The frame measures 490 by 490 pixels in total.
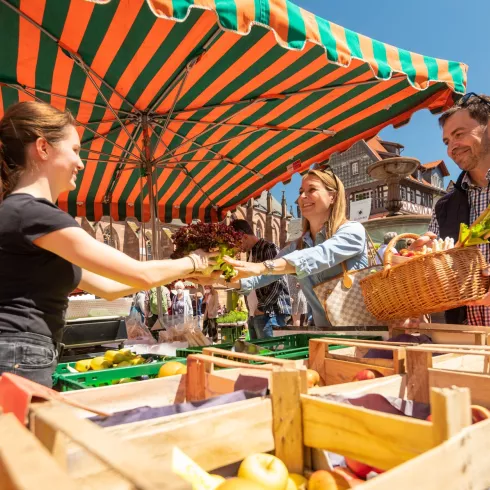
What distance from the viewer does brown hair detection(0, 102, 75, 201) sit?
1.62 metres

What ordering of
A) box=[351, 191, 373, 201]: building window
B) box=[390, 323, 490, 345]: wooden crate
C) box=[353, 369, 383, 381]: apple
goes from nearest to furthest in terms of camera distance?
box=[353, 369, 383, 381]: apple, box=[390, 323, 490, 345]: wooden crate, box=[351, 191, 373, 201]: building window

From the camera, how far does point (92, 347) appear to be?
391cm

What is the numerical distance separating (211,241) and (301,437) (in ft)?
5.28

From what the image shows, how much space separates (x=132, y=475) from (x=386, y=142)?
4284 centimetres

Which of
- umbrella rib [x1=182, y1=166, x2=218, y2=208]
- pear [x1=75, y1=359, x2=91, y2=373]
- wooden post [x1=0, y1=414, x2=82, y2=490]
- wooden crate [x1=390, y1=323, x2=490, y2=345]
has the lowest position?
pear [x1=75, y1=359, x2=91, y2=373]

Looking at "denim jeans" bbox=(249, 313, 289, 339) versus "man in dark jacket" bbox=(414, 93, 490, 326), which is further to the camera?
"denim jeans" bbox=(249, 313, 289, 339)

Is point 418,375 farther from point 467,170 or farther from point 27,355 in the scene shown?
point 467,170

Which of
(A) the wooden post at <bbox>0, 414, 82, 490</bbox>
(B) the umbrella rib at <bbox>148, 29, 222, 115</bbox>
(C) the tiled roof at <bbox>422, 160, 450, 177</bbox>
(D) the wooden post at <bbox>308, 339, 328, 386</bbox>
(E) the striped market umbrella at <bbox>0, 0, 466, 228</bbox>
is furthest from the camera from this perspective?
(C) the tiled roof at <bbox>422, 160, 450, 177</bbox>

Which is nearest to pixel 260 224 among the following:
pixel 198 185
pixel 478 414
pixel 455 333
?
pixel 198 185

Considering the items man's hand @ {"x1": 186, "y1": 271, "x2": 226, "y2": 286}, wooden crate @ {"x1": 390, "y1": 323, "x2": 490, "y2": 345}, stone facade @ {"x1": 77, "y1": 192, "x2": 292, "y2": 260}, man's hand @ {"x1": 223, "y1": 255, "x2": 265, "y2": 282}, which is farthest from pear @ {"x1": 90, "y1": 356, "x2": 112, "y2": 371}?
stone facade @ {"x1": 77, "y1": 192, "x2": 292, "y2": 260}

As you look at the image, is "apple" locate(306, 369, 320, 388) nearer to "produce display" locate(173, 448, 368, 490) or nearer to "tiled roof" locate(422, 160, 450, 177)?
"produce display" locate(173, 448, 368, 490)

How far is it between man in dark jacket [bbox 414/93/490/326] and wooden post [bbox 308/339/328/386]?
1.00 m

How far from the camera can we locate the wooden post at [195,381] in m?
1.62

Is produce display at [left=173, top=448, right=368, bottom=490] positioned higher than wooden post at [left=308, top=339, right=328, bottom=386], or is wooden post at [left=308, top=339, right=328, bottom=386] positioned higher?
wooden post at [left=308, top=339, right=328, bottom=386]
